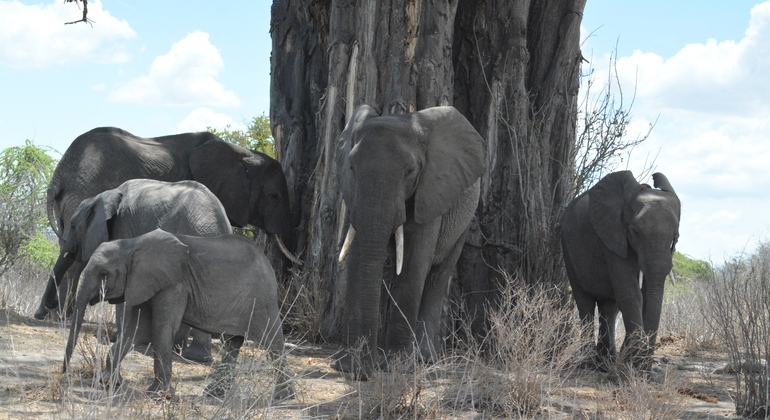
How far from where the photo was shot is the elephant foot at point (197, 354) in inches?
337

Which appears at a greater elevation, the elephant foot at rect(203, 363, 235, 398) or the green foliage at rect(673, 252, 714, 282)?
the green foliage at rect(673, 252, 714, 282)

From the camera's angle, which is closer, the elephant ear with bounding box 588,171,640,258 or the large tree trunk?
the elephant ear with bounding box 588,171,640,258

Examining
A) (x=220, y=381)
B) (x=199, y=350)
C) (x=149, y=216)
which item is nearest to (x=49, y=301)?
(x=149, y=216)

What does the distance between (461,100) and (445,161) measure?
3445mm

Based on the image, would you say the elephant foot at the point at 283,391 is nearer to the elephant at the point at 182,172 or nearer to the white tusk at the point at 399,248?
the white tusk at the point at 399,248

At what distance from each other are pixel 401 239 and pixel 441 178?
0.81 metres

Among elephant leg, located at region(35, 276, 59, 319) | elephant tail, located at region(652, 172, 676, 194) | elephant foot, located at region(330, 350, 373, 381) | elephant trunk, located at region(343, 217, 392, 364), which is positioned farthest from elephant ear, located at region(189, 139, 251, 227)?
elephant tail, located at region(652, 172, 676, 194)

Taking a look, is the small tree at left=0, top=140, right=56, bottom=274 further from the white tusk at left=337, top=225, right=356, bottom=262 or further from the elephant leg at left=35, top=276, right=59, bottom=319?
the white tusk at left=337, top=225, right=356, bottom=262

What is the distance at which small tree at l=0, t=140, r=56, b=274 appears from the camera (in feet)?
66.5

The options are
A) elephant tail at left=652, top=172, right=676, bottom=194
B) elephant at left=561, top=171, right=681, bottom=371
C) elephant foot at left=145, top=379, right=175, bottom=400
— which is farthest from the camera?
elephant tail at left=652, top=172, right=676, bottom=194

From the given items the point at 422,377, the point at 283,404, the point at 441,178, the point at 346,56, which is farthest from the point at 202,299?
the point at 346,56

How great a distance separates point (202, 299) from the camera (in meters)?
6.95

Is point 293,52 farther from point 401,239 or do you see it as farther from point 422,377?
point 422,377

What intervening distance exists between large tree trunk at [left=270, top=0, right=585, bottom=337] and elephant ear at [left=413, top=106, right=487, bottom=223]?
139cm
